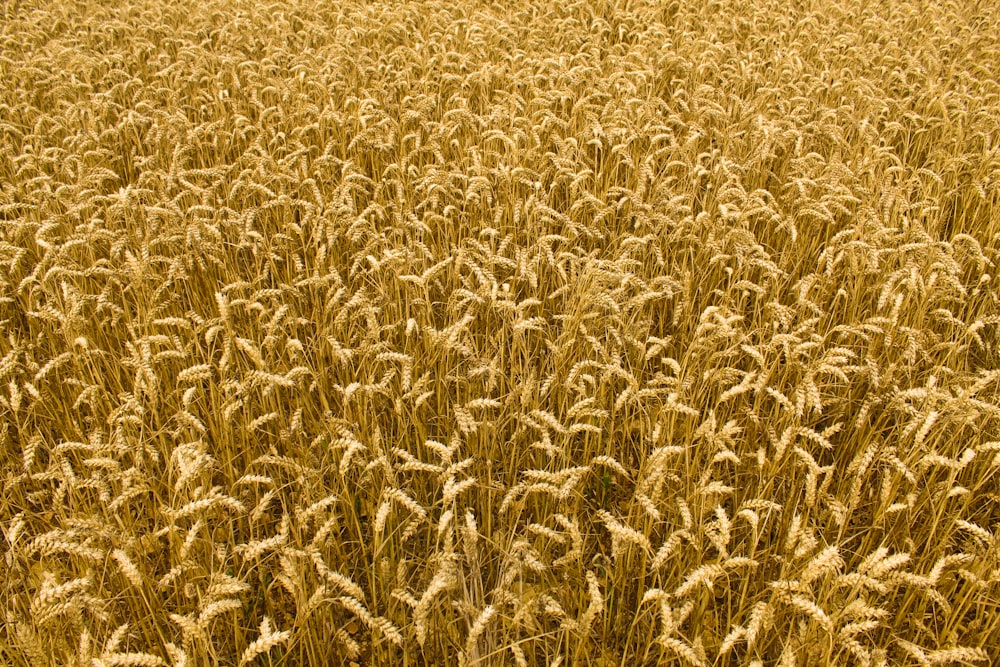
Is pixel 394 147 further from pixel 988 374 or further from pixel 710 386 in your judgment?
pixel 988 374

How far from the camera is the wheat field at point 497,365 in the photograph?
6.55ft

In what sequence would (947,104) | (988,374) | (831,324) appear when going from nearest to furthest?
1. (988,374)
2. (831,324)
3. (947,104)

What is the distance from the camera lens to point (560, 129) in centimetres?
486

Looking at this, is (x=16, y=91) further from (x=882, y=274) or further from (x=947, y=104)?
(x=947, y=104)

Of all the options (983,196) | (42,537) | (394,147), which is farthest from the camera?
(394,147)

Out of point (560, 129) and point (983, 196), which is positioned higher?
point (560, 129)

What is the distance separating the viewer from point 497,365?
2.79 metres

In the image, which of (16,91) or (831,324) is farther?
(16,91)

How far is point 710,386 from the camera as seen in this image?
2701 mm

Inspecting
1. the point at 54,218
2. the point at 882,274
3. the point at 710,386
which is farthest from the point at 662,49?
the point at 54,218

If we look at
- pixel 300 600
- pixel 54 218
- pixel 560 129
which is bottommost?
pixel 300 600

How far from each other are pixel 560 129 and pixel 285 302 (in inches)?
102

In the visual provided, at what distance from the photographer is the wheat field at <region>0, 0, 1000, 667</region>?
6.55 ft

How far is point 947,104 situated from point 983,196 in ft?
5.04
